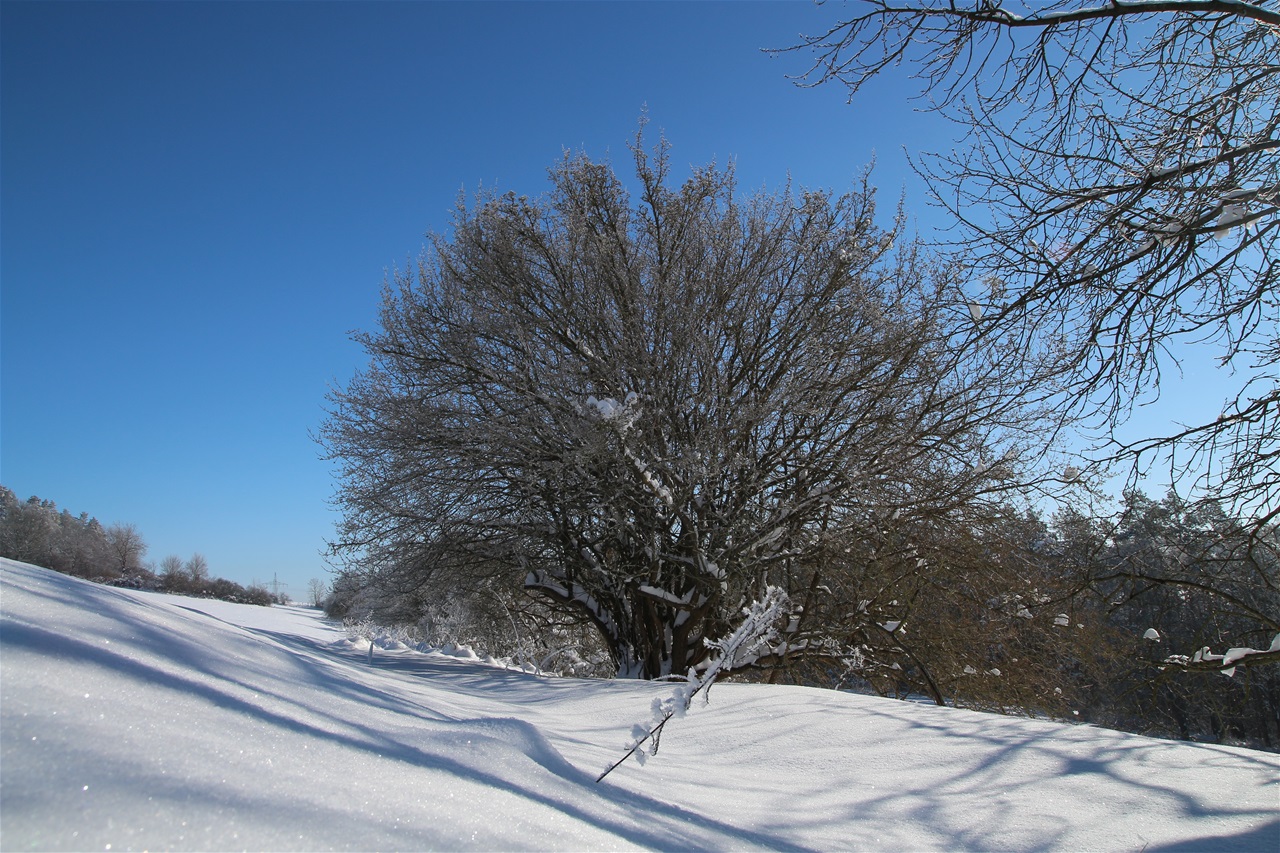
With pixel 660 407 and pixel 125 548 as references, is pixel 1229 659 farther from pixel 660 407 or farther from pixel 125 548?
pixel 125 548

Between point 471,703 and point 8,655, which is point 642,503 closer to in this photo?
point 471,703

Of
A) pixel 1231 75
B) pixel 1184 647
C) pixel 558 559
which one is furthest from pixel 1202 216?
pixel 558 559

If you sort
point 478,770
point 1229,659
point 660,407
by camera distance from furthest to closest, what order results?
point 660,407 < point 1229,659 < point 478,770

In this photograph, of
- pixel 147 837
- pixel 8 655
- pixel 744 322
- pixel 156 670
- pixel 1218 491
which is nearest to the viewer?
pixel 147 837

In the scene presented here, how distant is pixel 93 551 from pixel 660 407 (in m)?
37.0

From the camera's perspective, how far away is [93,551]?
32.1 metres

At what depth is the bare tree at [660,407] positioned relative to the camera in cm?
773

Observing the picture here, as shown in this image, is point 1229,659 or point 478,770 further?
point 1229,659

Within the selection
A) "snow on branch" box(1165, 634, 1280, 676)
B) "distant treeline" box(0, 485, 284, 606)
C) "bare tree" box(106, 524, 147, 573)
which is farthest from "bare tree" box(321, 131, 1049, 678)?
"bare tree" box(106, 524, 147, 573)

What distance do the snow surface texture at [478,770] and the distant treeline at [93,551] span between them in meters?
19.6

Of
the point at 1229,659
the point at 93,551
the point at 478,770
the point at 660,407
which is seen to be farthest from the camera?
the point at 93,551

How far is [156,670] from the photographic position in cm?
144

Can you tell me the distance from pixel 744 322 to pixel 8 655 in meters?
7.87

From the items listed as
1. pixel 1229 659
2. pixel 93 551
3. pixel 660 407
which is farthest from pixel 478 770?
pixel 93 551
